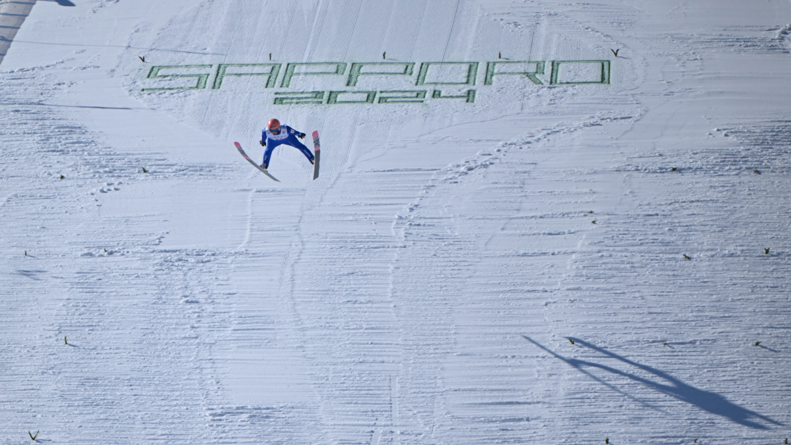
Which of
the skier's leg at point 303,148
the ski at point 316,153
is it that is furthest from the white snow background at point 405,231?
the skier's leg at point 303,148

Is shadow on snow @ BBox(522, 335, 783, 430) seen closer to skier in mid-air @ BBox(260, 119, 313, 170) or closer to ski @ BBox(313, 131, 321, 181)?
ski @ BBox(313, 131, 321, 181)

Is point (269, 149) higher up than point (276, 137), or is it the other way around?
point (276, 137)

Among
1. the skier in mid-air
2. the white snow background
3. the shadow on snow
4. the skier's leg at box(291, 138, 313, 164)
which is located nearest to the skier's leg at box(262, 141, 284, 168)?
the skier in mid-air

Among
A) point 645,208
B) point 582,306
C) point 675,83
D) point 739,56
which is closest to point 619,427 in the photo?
point 582,306

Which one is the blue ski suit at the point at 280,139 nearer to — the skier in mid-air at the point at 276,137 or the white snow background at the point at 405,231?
the skier in mid-air at the point at 276,137

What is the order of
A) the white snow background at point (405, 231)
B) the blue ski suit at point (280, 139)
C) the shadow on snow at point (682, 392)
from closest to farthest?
the shadow on snow at point (682, 392)
the white snow background at point (405, 231)
the blue ski suit at point (280, 139)

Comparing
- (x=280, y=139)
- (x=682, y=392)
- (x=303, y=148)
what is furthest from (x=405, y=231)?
(x=682, y=392)

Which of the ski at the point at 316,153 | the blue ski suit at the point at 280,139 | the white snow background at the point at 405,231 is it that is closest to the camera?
the white snow background at the point at 405,231

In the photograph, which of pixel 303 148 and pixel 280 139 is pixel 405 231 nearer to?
pixel 303 148
